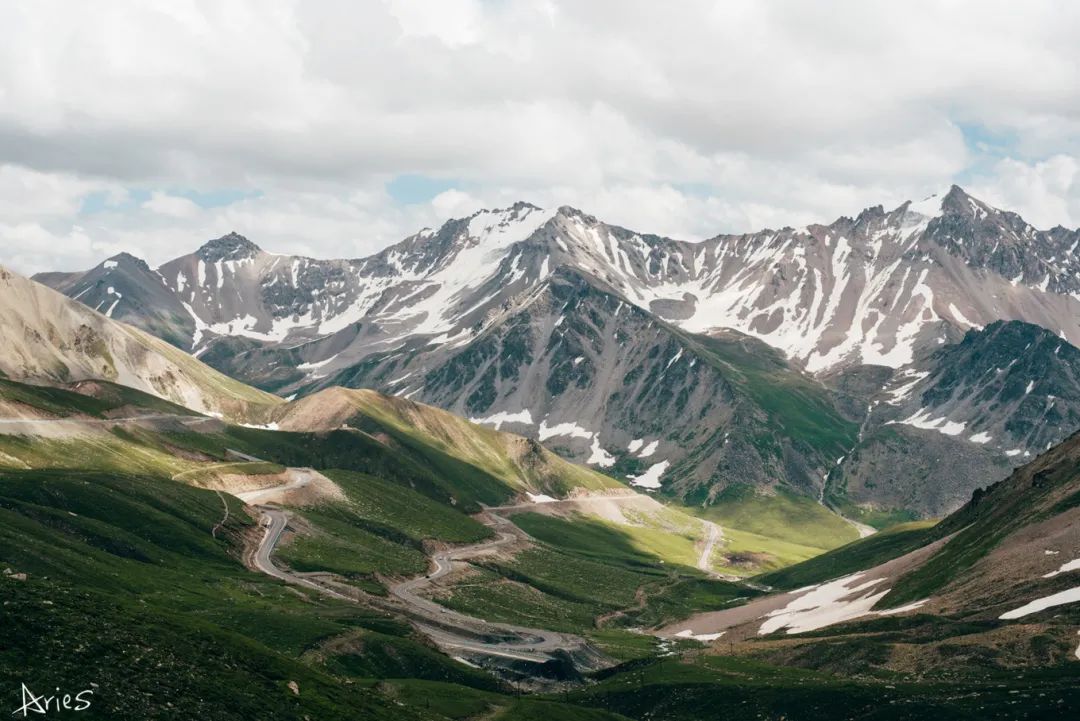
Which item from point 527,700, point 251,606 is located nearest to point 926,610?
point 527,700

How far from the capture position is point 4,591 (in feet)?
264

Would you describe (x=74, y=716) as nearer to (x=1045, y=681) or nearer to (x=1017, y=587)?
(x=1045, y=681)

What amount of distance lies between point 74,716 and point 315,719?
24.2 meters

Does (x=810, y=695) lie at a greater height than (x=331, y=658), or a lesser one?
greater

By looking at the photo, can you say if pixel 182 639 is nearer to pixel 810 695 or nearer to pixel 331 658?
pixel 331 658
